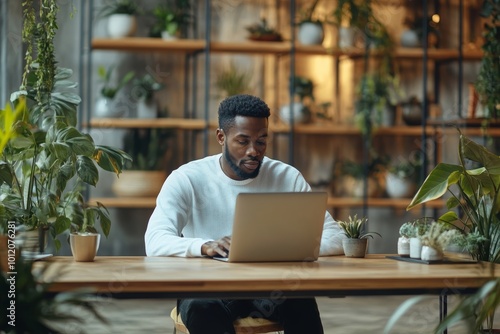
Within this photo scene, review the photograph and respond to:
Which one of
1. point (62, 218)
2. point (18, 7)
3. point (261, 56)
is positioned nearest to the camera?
point (62, 218)

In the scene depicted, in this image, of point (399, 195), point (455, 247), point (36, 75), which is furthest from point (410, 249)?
point (399, 195)

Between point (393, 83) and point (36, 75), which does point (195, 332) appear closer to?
point (36, 75)

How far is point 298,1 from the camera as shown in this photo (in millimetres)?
6754

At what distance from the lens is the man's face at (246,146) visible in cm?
325

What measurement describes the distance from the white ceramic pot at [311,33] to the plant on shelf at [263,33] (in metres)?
0.18

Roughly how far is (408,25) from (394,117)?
82 centimetres

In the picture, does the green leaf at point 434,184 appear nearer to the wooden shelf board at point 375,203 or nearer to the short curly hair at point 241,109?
the short curly hair at point 241,109

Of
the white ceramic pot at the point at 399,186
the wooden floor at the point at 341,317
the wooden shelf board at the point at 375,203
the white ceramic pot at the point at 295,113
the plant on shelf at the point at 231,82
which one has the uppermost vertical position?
the plant on shelf at the point at 231,82

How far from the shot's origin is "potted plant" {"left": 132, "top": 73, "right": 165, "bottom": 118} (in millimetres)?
6262

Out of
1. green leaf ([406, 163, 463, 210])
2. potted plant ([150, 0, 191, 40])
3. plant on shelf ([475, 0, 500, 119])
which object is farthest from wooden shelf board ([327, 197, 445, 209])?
green leaf ([406, 163, 463, 210])

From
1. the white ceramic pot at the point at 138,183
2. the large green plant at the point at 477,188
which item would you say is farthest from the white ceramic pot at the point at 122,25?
the large green plant at the point at 477,188

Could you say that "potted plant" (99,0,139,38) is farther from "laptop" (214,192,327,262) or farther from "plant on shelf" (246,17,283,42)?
"laptop" (214,192,327,262)

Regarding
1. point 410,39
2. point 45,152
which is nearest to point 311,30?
point 410,39

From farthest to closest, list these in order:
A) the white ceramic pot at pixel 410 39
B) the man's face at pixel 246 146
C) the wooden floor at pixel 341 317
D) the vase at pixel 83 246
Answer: the white ceramic pot at pixel 410 39 → the wooden floor at pixel 341 317 → the man's face at pixel 246 146 → the vase at pixel 83 246
